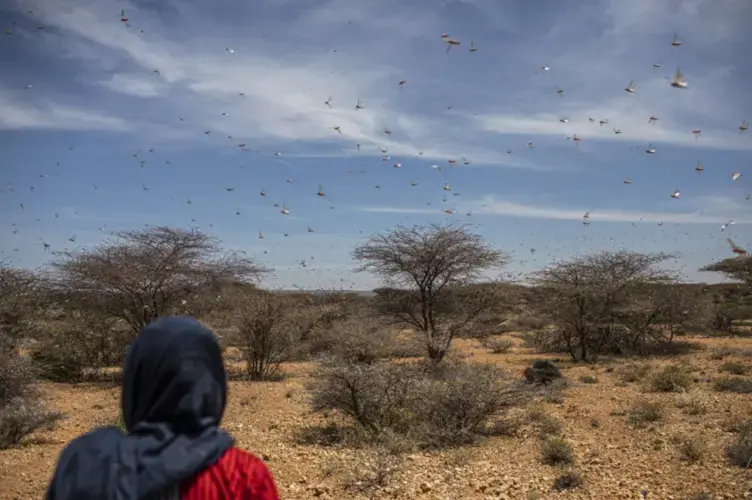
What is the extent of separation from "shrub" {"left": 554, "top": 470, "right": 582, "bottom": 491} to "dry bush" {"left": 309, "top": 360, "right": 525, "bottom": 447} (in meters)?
1.98

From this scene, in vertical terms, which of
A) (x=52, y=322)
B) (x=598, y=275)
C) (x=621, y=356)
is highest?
(x=598, y=275)

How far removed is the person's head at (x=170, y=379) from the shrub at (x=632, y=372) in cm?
1319

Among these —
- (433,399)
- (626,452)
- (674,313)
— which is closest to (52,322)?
(433,399)

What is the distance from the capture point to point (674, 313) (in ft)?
65.7

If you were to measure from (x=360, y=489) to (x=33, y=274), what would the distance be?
16.5 meters

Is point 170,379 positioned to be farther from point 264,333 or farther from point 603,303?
point 603,303

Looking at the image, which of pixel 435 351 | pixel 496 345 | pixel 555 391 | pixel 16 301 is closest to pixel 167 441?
pixel 555 391

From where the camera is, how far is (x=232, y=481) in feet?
5.32

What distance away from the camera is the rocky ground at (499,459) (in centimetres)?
596

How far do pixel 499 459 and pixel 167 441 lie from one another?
6.22 m

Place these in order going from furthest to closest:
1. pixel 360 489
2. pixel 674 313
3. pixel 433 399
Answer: pixel 674 313, pixel 433 399, pixel 360 489

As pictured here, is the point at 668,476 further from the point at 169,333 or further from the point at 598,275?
the point at 598,275

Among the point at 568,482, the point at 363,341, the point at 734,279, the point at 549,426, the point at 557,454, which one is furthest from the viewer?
the point at 734,279

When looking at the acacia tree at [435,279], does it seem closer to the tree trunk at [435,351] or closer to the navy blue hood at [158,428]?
the tree trunk at [435,351]
